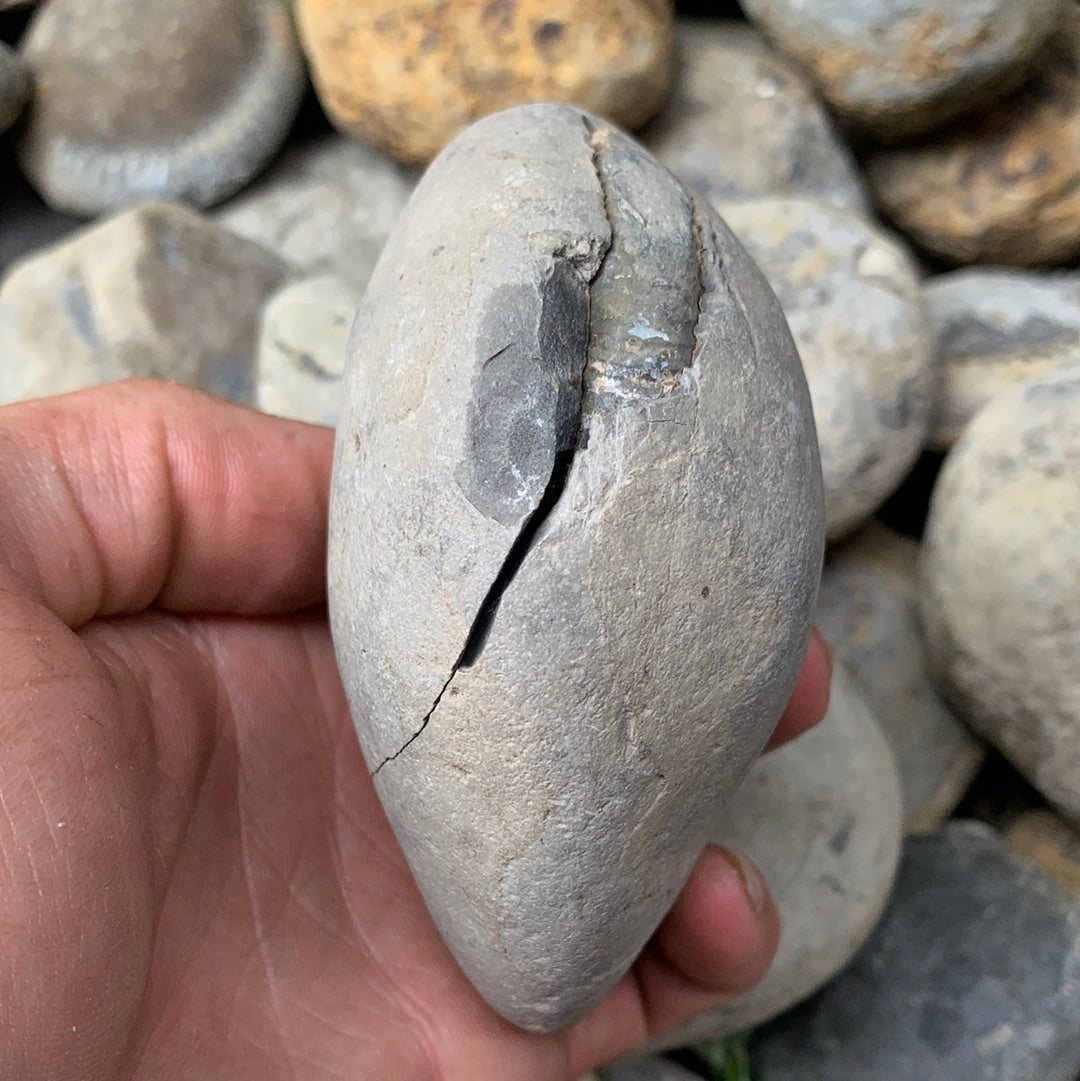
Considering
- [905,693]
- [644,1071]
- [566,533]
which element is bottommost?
[644,1071]

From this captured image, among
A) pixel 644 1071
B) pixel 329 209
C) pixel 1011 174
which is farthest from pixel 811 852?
pixel 329 209

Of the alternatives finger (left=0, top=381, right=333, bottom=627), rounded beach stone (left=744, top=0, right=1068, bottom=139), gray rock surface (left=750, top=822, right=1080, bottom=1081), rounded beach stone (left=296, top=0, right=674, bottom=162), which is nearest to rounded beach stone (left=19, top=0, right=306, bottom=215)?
rounded beach stone (left=296, top=0, right=674, bottom=162)

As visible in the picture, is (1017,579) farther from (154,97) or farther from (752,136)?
(154,97)

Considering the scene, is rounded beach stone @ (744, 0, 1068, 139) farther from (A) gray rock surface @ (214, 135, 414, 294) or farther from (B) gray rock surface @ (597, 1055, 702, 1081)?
(B) gray rock surface @ (597, 1055, 702, 1081)

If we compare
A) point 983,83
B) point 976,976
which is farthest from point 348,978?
point 983,83

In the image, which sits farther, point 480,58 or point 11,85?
point 11,85

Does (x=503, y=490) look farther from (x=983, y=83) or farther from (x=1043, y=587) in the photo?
(x=983, y=83)
